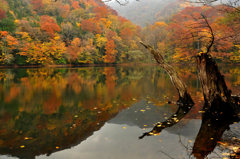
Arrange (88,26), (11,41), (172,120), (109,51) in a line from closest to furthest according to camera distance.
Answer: (172,120) < (11,41) < (109,51) < (88,26)

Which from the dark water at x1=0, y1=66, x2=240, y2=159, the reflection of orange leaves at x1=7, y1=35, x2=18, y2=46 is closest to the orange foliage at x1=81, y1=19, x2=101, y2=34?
the reflection of orange leaves at x1=7, y1=35, x2=18, y2=46

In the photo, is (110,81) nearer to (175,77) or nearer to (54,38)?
(175,77)

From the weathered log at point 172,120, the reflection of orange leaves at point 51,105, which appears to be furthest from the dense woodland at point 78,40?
the reflection of orange leaves at point 51,105

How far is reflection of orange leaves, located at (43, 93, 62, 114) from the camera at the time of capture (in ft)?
22.6

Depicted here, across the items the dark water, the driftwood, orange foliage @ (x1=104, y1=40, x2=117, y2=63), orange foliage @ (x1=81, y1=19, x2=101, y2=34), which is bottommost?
the dark water

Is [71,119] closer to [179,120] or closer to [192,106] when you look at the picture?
[179,120]

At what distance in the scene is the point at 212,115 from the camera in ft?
19.4

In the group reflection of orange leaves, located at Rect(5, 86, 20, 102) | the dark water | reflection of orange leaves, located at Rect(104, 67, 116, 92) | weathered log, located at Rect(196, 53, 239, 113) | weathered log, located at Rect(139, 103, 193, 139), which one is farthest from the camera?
reflection of orange leaves, located at Rect(104, 67, 116, 92)

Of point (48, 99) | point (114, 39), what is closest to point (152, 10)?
point (114, 39)

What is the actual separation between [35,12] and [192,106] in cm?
6993

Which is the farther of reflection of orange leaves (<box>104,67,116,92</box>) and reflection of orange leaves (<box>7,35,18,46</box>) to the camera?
reflection of orange leaves (<box>7,35,18,46</box>)

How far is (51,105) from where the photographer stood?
7.63 metres

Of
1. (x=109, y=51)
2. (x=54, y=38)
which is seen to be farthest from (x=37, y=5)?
(x=109, y=51)

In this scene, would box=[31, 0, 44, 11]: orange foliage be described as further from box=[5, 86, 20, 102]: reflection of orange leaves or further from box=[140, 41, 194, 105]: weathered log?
box=[140, 41, 194, 105]: weathered log
